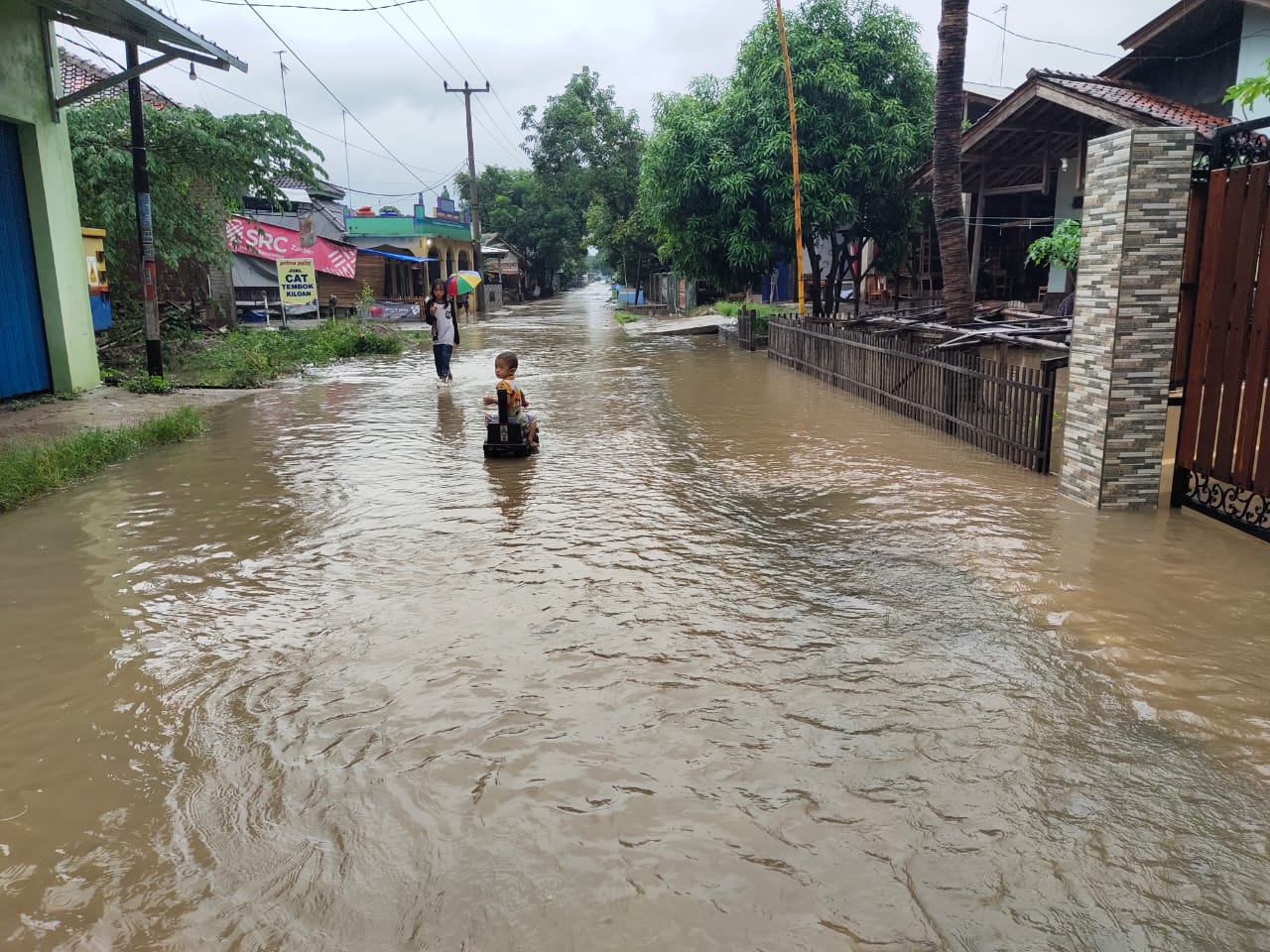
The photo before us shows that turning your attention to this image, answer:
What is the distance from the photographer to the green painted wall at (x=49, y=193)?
11969 mm

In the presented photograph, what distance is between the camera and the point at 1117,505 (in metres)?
7.37

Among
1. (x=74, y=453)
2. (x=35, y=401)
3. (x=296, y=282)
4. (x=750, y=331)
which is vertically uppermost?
(x=296, y=282)

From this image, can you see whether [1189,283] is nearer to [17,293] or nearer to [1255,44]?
[1255,44]

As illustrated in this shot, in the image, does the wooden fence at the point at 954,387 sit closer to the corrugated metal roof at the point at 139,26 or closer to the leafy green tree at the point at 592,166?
the corrugated metal roof at the point at 139,26

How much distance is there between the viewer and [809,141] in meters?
21.7

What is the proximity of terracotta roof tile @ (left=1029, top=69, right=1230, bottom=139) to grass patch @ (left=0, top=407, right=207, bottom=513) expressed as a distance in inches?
584

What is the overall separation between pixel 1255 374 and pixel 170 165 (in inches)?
714

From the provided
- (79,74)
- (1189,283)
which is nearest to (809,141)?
(1189,283)

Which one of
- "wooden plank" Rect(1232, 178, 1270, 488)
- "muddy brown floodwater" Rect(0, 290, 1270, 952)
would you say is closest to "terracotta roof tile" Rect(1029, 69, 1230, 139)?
"wooden plank" Rect(1232, 178, 1270, 488)

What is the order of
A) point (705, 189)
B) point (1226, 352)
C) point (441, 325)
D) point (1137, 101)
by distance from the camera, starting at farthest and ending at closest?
point (705, 189) < point (441, 325) < point (1137, 101) < point (1226, 352)

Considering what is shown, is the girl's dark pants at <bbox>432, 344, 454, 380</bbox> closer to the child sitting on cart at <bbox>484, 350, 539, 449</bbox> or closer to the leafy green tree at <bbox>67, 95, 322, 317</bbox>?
the leafy green tree at <bbox>67, 95, 322, 317</bbox>

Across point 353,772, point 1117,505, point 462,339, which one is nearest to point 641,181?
point 462,339

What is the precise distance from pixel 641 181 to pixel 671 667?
21821mm

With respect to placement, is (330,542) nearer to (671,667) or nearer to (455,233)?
(671,667)
